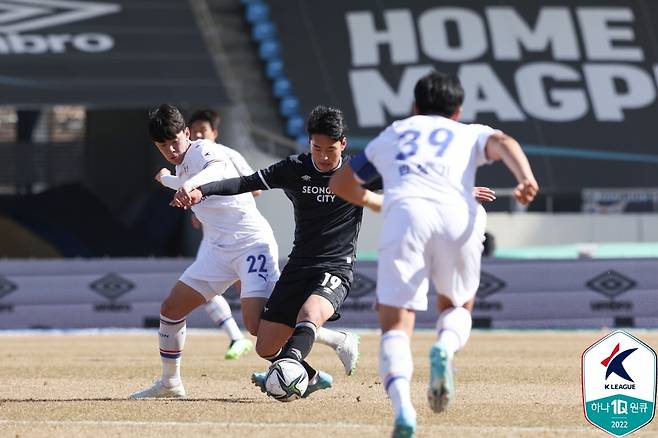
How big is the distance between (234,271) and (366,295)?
28.6ft

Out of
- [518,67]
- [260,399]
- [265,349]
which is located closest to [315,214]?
[265,349]

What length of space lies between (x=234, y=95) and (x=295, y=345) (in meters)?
16.8

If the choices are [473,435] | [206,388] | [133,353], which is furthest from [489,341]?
[473,435]

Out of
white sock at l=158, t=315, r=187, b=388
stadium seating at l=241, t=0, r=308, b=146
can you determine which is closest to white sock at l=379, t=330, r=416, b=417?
white sock at l=158, t=315, r=187, b=388

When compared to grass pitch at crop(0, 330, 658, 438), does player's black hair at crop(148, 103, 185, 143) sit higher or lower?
higher

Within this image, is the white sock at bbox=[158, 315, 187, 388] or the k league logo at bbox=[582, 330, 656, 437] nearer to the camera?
the k league logo at bbox=[582, 330, 656, 437]

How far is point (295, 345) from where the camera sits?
9.09 meters

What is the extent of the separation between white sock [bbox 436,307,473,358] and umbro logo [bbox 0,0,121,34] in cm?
1936

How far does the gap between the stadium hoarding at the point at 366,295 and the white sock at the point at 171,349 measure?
28.0 feet

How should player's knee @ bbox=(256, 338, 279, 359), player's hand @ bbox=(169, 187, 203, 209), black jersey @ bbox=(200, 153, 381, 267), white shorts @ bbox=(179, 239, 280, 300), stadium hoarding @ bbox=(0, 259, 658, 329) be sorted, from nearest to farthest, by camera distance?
player's hand @ bbox=(169, 187, 203, 209) < black jersey @ bbox=(200, 153, 381, 267) < player's knee @ bbox=(256, 338, 279, 359) < white shorts @ bbox=(179, 239, 280, 300) < stadium hoarding @ bbox=(0, 259, 658, 329)

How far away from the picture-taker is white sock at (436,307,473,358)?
22.9ft

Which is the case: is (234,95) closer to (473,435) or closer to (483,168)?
(483,168)

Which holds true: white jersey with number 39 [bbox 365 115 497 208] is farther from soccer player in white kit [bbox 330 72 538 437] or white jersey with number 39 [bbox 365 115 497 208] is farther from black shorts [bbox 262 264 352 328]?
black shorts [bbox 262 264 352 328]

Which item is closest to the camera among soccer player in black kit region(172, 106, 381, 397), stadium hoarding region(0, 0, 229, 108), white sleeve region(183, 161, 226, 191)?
white sleeve region(183, 161, 226, 191)
